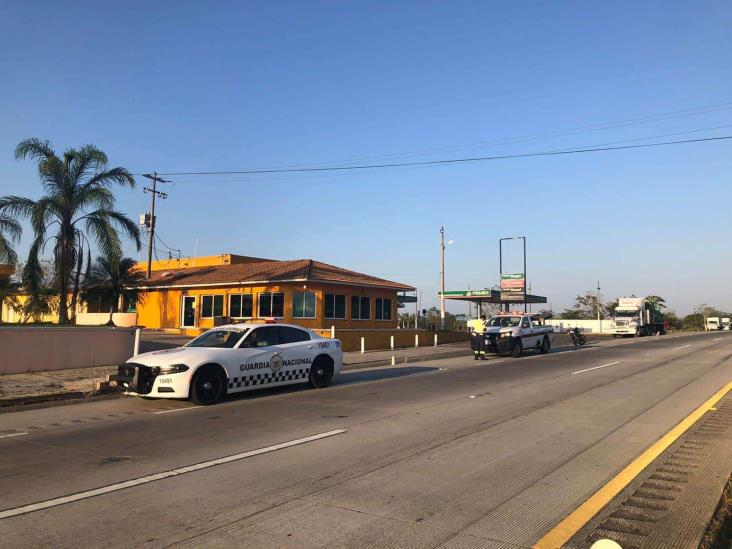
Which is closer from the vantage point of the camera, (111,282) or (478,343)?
(478,343)

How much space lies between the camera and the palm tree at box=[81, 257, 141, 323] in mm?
31250

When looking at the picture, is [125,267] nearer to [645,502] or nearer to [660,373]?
[660,373]

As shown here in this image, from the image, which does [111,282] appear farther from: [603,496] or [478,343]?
[603,496]

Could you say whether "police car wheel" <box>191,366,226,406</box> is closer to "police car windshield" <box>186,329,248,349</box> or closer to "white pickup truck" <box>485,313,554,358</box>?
"police car windshield" <box>186,329,248,349</box>

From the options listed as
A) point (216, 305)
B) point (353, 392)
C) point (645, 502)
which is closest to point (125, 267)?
point (216, 305)

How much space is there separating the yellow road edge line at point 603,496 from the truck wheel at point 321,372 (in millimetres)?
7686

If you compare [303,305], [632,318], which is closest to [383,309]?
[303,305]

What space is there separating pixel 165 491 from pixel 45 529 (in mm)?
1191

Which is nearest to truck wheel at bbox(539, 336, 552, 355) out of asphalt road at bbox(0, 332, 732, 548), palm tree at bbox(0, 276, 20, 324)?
asphalt road at bbox(0, 332, 732, 548)

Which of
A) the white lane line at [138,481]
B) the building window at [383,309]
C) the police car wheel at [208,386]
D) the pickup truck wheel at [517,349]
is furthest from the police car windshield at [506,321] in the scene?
the white lane line at [138,481]

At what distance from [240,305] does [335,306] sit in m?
5.43

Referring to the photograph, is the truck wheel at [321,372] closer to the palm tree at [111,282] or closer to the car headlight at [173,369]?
the car headlight at [173,369]

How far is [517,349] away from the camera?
24906 mm

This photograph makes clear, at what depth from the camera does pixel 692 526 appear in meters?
4.91
